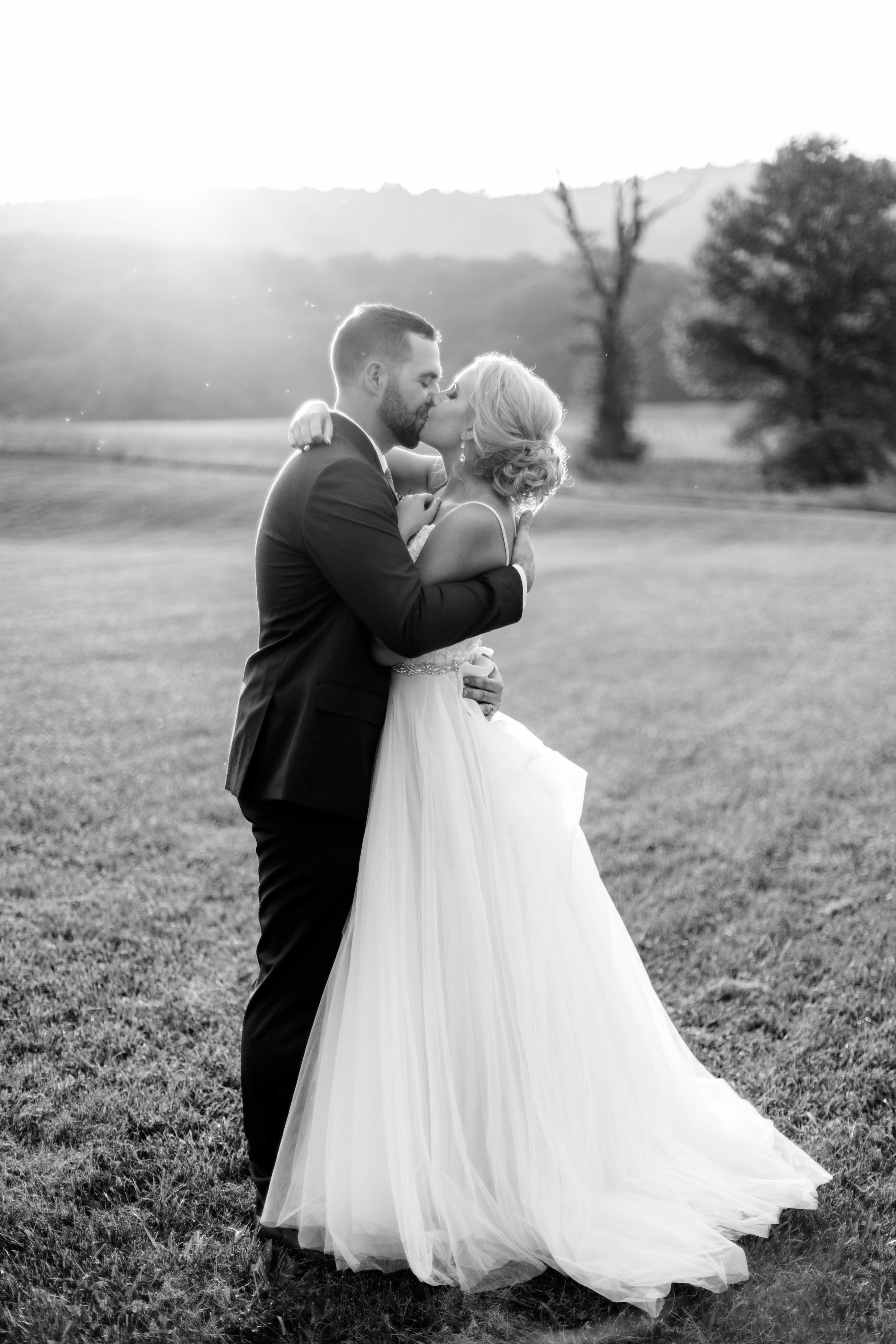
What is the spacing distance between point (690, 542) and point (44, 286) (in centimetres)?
1620

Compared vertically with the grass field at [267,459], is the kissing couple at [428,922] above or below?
above

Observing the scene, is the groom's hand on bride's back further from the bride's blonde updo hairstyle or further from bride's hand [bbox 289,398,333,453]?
bride's hand [bbox 289,398,333,453]

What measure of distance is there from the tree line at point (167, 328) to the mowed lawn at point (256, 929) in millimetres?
10088

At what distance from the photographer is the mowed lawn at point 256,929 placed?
2.84 metres

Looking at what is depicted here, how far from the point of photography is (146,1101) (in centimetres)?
368

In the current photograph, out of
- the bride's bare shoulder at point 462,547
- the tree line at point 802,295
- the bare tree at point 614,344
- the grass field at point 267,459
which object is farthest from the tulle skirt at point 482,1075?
the tree line at point 802,295

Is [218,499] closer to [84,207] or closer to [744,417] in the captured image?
[84,207]

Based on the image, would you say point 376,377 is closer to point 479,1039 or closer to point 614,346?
point 479,1039

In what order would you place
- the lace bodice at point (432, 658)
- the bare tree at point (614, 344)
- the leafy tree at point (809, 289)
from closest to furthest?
the lace bodice at point (432, 658) < the bare tree at point (614, 344) < the leafy tree at point (809, 289)

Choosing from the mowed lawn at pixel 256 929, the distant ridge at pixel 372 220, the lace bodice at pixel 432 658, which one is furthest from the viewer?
the distant ridge at pixel 372 220

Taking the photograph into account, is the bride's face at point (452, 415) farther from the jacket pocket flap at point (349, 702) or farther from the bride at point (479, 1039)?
the jacket pocket flap at point (349, 702)

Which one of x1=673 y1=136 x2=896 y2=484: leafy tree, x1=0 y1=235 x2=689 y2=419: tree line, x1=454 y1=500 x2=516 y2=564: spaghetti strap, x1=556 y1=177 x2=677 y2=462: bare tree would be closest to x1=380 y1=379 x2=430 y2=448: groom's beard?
x1=454 y1=500 x2=516 y2=564: spaghetti strap

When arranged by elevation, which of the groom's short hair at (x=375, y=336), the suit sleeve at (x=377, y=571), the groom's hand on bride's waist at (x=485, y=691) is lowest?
the groom's hand on bride's waist at (x=485, y=691)

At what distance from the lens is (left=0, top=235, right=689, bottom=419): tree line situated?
2391cm
